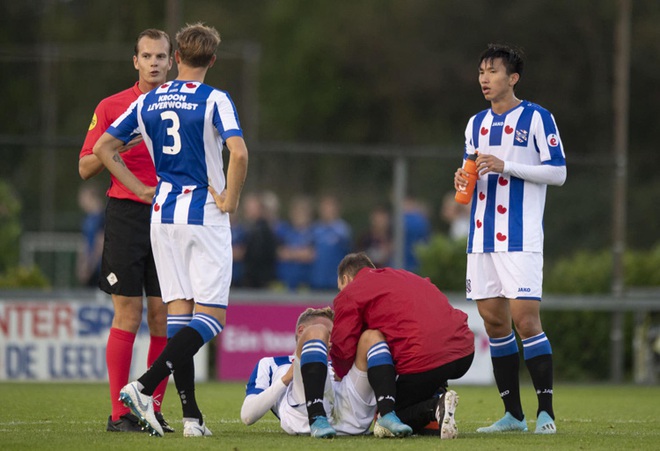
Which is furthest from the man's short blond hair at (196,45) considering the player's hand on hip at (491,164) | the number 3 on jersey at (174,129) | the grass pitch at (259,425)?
the grass pitch at (259,425)

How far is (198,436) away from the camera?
6996 mm

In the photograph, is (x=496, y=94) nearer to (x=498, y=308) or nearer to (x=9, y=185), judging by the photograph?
(x=498, y=308)

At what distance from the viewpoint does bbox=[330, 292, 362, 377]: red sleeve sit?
23.1ft

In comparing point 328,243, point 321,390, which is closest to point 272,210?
point 328,243

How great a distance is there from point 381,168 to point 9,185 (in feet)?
15.0

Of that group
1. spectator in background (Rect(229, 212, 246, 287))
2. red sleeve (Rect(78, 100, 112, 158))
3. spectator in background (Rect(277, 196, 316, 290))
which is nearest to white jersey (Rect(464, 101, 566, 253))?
red sleeve (Rect(78, 100, 112, 158))

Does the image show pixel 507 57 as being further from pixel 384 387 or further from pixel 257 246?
pixel 257 246

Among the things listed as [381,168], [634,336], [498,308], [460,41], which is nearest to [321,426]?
[498,308]

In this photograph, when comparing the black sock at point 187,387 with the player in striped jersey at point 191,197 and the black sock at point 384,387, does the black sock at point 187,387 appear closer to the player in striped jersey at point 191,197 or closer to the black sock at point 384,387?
the player in striped jersey at point 191,197

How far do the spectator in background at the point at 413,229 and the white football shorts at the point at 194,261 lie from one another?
806 centimetres

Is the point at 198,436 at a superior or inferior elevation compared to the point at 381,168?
inferior

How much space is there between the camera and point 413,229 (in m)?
15.3

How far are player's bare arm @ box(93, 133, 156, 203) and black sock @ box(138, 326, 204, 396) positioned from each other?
2.96 ft

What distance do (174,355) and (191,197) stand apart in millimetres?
903
